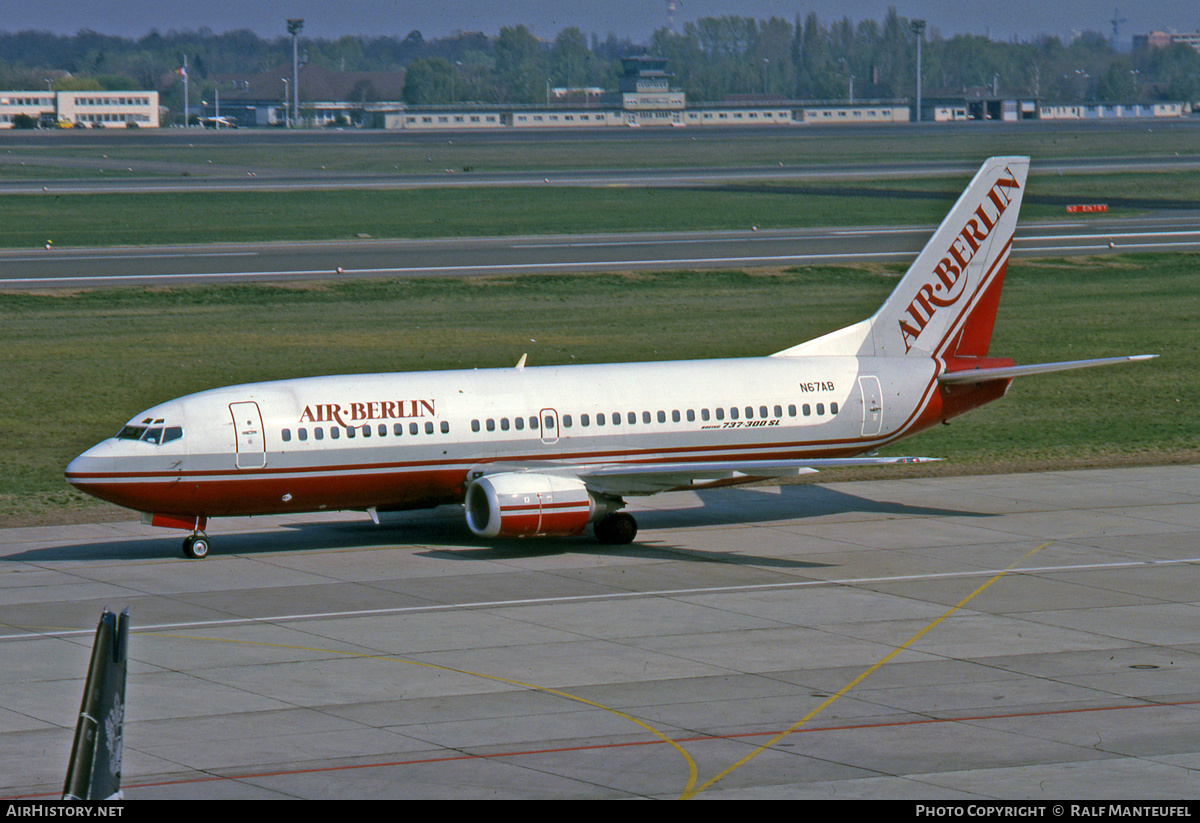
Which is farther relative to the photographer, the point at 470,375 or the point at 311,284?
the point at 311,284

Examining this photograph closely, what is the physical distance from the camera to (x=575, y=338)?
6388 cm

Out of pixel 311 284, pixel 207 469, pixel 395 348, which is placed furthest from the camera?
pixel 311 284

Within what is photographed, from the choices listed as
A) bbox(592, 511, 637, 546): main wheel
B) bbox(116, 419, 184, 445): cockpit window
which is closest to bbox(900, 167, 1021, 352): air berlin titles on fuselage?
bbox(592, 511, 637, 546): main wheel

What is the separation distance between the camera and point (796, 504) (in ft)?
133

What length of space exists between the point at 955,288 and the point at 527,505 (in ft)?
43.6

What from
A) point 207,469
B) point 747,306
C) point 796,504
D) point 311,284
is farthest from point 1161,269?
point 207,469

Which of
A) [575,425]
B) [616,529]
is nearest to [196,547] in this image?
[575,425]

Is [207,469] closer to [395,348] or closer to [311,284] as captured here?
[395,348]

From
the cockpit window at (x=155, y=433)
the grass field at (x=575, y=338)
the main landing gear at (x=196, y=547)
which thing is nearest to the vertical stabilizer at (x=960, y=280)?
the grass field at (x=575, y=338)

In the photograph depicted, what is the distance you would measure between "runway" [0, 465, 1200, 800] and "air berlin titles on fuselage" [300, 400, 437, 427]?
295 centimetres

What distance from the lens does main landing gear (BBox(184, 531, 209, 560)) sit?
34.0 meters

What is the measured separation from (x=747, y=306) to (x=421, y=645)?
1902 inches

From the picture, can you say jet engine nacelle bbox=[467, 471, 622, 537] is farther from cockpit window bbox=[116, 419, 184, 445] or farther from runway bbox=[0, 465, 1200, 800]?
cockpit window bbox=[116, 419, 184, 445]

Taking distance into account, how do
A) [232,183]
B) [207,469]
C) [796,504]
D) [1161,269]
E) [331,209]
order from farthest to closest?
[232,183], [331,209], [1161,269], [796,504], [207,469]
